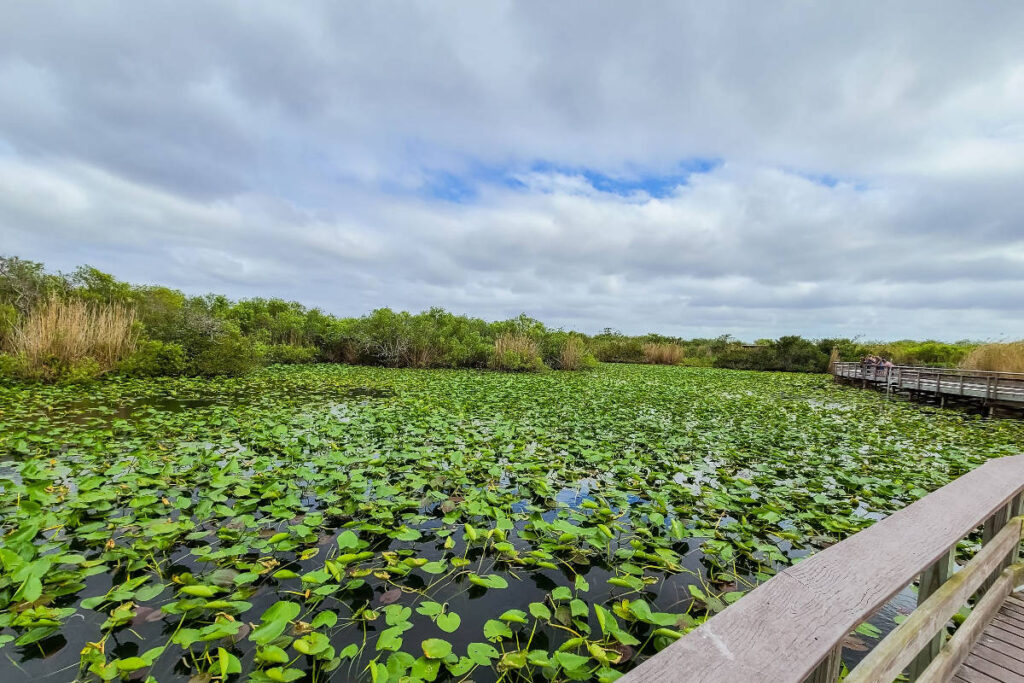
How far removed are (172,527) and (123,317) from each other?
37.0 feet

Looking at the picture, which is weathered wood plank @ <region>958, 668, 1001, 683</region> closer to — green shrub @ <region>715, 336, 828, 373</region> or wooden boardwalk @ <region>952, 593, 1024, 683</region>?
wooden boardwalk @ <region>952, 593, 1024, 683</region>

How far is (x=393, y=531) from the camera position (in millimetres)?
2918

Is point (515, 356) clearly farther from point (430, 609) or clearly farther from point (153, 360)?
point (430, 609)

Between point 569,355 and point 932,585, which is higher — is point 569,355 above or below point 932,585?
above

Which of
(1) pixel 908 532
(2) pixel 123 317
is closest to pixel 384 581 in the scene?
(1) pixel 908 532

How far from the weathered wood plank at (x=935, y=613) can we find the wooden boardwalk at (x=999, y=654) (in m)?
0.05

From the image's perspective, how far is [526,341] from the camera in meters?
18.0

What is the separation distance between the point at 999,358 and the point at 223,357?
75.8 feet

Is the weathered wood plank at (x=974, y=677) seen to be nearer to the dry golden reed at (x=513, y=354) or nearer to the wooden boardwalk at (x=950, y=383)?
the wooden boardwalk at (x=950, y=383)

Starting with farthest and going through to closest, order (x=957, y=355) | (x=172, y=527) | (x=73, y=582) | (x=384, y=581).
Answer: (x=957, y=355) < (x=172, y=527) < (x=384, y=581) < (x=73, y=582)

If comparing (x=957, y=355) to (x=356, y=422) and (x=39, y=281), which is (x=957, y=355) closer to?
(x=356, y=422)

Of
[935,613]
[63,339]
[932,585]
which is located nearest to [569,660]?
[935,613]

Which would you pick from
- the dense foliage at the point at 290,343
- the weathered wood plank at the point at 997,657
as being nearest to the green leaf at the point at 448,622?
the weathered wood plank at the point at 997,657

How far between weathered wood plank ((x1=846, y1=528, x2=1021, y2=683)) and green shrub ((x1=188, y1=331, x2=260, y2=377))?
44.1ft
